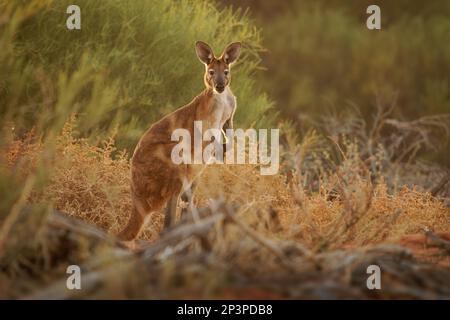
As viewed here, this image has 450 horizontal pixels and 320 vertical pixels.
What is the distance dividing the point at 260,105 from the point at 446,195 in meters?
1.91

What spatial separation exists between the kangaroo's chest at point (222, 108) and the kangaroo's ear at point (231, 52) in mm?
222

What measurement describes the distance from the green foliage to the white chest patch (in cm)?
111

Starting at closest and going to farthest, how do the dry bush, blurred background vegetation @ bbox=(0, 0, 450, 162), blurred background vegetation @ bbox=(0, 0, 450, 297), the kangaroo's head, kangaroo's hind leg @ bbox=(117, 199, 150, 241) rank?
1. the dry bush
2. blurred background vegetation @ bbox=(0, 0, 450, 297)
3. kangaroo's hind leg @ bbox=(117, 199, 150, 241)
4. the kangaroo's head
5. blurred background vegetation @ bbox=(0, 0, 450, 162)

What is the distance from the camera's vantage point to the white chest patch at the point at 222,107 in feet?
22.9

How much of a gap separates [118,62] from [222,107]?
202 centimetres

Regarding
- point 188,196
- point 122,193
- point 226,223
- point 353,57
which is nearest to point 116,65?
point 122,193

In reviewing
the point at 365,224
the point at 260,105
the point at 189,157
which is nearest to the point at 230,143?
the point at 189,157

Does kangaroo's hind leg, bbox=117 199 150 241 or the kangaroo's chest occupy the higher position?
the kangaroo's chest

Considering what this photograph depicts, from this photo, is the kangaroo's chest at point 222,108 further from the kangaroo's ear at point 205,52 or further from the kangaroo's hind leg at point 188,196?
the kangaroo's hind leg at point 188,196

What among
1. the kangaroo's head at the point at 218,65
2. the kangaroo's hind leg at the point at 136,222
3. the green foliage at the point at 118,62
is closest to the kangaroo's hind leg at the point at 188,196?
the kangaroo's hind leg at the point at 136,222

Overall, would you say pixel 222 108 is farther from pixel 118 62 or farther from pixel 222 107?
pixel 118 62

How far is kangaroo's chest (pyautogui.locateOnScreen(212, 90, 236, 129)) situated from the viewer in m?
6.96

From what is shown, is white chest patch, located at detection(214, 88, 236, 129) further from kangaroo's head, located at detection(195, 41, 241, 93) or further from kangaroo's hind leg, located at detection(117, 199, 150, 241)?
kangaroo's hind leg, located at detection(117, 199, 150, 241)

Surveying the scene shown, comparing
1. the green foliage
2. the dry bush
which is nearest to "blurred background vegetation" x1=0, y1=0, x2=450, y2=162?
the green foliage
